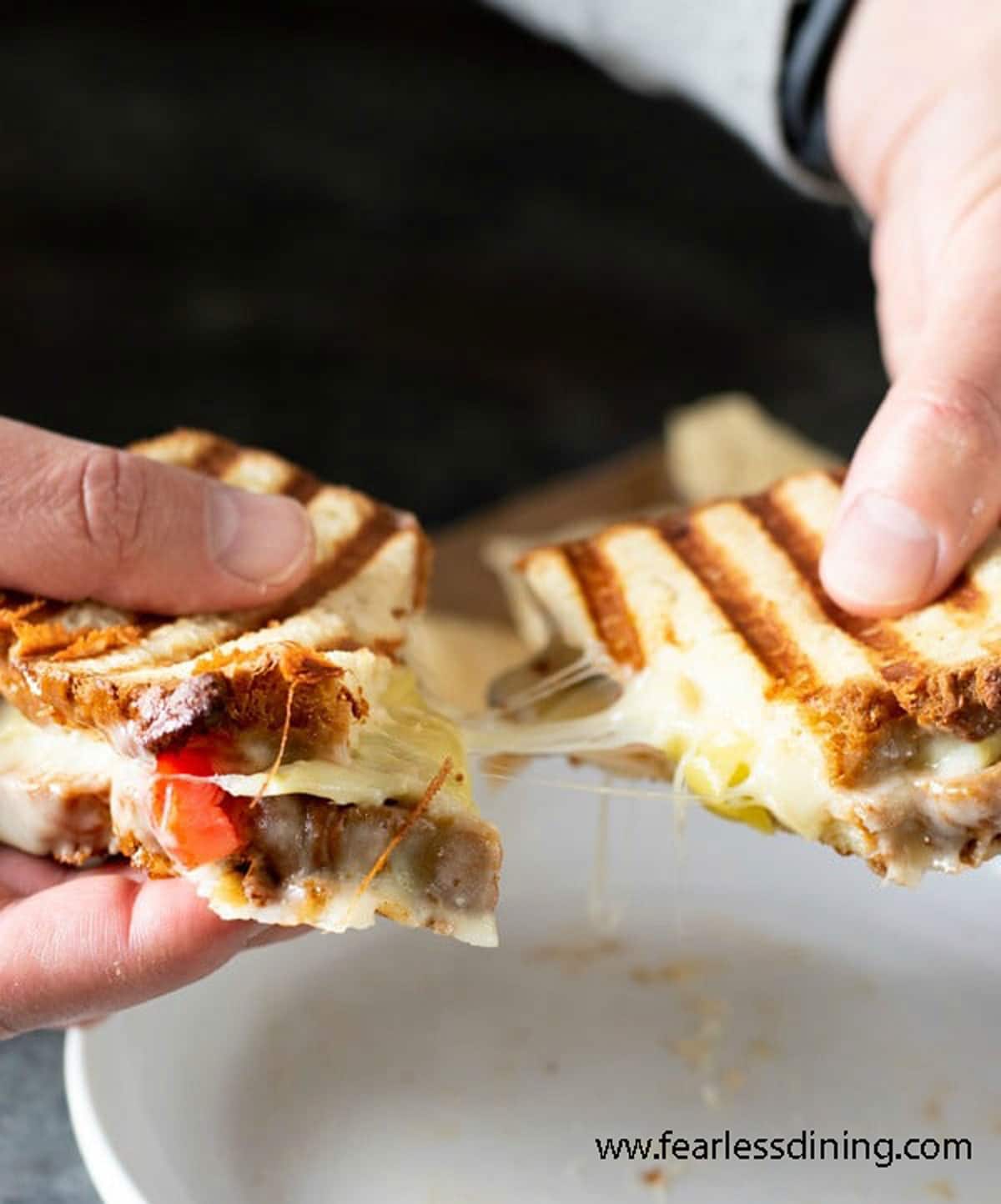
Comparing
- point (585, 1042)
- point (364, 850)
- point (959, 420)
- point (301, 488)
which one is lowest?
point (585, 1042)

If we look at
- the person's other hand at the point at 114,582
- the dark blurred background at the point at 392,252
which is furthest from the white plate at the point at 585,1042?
the dark blurred background at the point at 392,252

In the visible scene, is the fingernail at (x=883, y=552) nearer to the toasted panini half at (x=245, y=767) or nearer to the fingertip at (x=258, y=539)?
the toasted panini half at (x=245, y=767)

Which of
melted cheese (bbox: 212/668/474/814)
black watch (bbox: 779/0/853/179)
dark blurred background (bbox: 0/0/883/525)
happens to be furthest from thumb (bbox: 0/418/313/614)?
dark blurred background (bbox: 0/0/883/525)

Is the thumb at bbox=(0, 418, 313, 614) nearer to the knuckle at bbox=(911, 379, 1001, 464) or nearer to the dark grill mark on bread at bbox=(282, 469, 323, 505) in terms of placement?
the dark grill mark on bread at bbox=(282, 469, 323, 505)

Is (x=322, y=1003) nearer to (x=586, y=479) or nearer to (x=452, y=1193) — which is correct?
(x=452, y=1193)

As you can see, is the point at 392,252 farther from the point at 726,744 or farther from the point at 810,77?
the point at 726,744

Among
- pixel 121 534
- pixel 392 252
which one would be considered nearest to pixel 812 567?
pixel 121 534

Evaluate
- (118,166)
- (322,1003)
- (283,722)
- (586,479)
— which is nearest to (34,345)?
(118,166)
